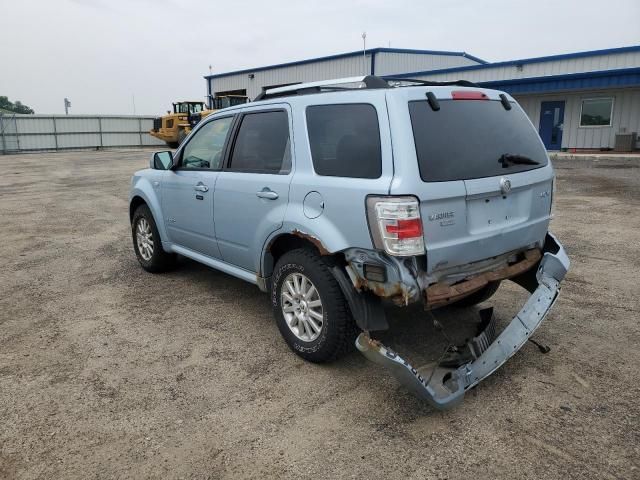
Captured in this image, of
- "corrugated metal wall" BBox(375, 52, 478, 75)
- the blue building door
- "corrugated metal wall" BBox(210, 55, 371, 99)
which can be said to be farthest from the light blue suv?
"corrugated metal wall" BBox(210, 55, 371, 99)

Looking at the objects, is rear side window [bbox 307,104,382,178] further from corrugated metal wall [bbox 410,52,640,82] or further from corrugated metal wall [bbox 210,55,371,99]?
corrugated metal wall [bbox 210,55,371,99]

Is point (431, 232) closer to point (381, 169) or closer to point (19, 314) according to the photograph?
point (381, 169)

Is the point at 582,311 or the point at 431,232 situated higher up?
the point at 431,232

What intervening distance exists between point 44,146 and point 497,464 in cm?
3876

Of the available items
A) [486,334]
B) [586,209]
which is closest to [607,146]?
[586,209]

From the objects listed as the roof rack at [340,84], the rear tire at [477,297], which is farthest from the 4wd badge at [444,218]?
the rear tire at [477,297]

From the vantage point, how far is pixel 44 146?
1388 inches

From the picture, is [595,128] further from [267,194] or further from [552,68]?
[267,194]

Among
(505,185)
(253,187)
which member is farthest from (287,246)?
(505,185)

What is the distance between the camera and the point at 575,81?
69.2 feet

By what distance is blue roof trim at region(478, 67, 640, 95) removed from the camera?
1969 cm

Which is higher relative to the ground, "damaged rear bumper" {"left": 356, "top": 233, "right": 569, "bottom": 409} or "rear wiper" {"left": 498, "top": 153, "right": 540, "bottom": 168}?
"rear wiper" {"left": 498, "top": 153, "right": 540, "bottom": 168}

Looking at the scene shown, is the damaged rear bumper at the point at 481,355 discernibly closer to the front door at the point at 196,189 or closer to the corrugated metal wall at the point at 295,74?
the front door at the point at 196,189

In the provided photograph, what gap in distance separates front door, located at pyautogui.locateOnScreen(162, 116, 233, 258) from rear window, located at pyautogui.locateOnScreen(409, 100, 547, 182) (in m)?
2.04
